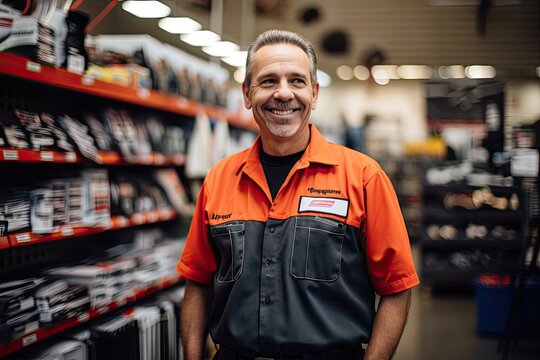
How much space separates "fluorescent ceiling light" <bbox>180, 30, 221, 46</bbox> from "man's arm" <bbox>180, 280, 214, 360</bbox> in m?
3.27

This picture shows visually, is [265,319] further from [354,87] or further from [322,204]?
[354,87]

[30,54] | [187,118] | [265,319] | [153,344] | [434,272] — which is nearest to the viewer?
[265,319]

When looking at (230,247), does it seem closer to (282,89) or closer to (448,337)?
(282,89)

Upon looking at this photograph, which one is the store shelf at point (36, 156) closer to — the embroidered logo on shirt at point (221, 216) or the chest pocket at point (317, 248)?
the embroidered logo on shirt at point (221, 216)

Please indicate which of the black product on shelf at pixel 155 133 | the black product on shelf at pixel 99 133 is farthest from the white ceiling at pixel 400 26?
the black product on shelf at pixel 155 133

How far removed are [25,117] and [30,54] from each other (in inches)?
13.9

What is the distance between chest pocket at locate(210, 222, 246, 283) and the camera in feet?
5.94

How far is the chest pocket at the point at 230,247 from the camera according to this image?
1810 millimetres

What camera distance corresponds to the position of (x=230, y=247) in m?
1.84

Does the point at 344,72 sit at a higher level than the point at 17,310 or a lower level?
higher

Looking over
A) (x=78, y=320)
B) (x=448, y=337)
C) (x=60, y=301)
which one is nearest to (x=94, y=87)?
(x=60, y=301)

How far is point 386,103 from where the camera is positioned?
17719 millimetres

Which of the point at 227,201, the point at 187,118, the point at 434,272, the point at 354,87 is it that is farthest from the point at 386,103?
the point at 227,201

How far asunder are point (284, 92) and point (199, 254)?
0.69m
